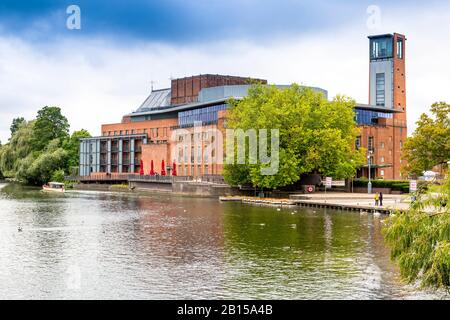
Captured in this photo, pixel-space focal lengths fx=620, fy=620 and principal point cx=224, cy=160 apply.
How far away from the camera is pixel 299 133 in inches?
3113

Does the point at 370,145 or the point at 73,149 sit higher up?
the point at 73,149

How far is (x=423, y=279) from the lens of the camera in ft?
74.7

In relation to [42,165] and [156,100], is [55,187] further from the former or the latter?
[156,100]

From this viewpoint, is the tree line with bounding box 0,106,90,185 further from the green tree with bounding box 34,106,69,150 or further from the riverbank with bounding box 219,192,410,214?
the riverbank with bounding box 219,192,410,214

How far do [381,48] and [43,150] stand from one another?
3246 inches

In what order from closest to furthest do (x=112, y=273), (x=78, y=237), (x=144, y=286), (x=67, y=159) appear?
(x=144, y=286), (x=112, y=273), (x=78, y=237), (x=67, y=159)

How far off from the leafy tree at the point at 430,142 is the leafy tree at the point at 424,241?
169 feet

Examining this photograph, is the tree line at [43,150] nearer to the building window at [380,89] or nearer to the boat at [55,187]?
the boat at [55,187]

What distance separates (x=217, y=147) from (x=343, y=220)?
56605 millimetres

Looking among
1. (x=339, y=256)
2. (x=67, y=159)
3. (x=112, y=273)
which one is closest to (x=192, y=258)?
(x=112, y=273)

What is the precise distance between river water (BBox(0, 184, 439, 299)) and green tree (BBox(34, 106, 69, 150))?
99.3 m

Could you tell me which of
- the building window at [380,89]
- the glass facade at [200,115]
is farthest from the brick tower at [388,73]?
the glass facade at [200,115]

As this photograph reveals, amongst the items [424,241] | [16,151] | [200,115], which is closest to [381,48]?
[200,115]
